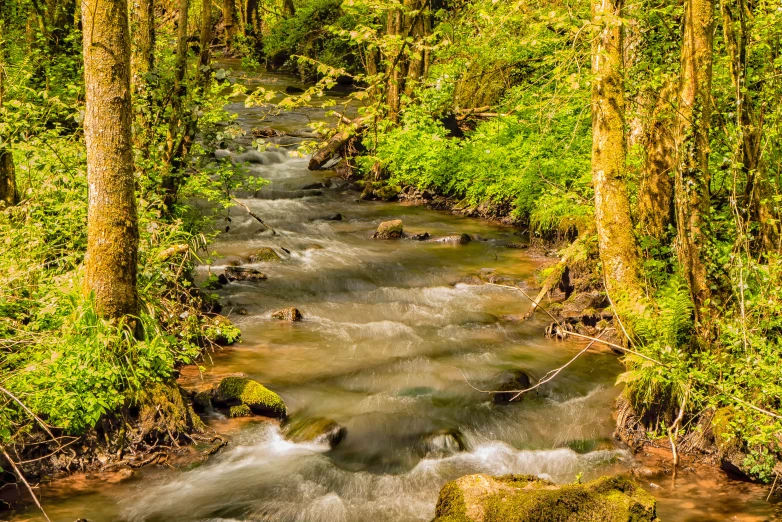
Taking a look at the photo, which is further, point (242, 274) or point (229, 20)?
point (229, 20)

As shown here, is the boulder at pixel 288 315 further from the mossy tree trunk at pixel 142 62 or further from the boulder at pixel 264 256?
the mossy tree trunk at pixel 142 62

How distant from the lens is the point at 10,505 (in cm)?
526

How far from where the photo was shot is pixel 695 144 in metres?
6.36

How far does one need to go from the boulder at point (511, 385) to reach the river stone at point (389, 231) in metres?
6.58


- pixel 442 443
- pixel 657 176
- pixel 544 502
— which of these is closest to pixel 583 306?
pixel 657 176

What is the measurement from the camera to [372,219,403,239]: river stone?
14.4 metres

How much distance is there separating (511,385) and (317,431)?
2.60 metres

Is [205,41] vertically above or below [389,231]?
above

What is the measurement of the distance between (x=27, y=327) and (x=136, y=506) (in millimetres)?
1962

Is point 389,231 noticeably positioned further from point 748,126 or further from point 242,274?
point 748,126

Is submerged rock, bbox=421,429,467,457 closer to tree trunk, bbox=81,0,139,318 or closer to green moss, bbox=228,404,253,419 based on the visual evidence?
green moss, bbox=228,404,253,419

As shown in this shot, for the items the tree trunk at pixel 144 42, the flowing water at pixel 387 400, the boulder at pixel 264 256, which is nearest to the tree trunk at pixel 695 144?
the flowing water at pixel 387 400

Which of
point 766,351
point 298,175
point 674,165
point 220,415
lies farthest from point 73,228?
point 298,175

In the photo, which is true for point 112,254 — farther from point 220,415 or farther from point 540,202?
point 540,202
